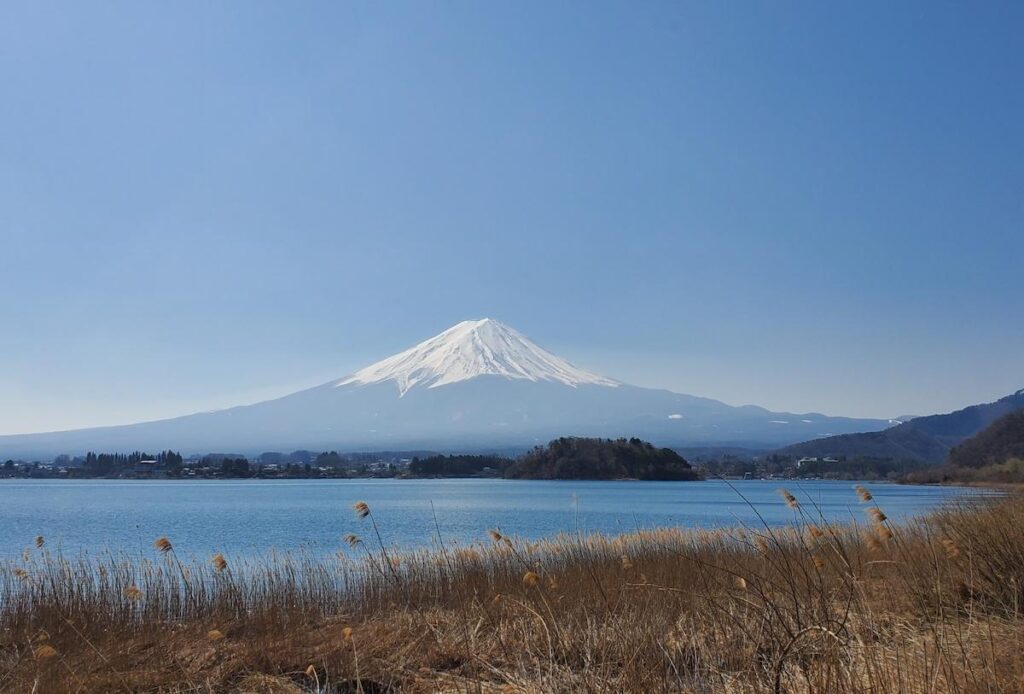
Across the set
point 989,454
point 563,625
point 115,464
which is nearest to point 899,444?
point 989,454

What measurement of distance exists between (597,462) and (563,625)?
80955 mm

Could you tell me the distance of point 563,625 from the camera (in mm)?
6039

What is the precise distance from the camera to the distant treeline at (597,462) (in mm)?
85375

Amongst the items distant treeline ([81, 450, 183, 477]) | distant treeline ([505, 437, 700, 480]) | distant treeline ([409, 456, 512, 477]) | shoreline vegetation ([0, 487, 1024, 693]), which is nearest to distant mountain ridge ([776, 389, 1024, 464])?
distant treeline ([505, 437, 700, 480])

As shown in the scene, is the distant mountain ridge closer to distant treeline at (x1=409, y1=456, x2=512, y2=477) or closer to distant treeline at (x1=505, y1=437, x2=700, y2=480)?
distant treeline at (x1=505, y1=437, x2=700, y2=480)

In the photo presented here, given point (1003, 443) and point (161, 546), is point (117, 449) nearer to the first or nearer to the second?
point (1003, 443)

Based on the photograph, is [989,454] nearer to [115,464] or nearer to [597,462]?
[597,462]

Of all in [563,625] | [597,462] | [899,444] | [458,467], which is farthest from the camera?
[899,444]

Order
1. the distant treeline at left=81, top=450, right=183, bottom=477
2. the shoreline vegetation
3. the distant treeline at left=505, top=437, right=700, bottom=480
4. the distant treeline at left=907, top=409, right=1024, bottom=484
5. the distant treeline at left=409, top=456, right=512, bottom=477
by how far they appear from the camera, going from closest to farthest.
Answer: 1. the shoreline vegetation
2. the distant treeline at left=907, top=409, right=1024, bottom=484
3. the distant treeline at left=505, top=437, right=700, bottom=480
4. the distant treeline at left=409, top=456, right=512, bottom=477
5. the distant treeline at left=81, top=450, right=183, bottom=477

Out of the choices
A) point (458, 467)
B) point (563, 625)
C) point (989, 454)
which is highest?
point (989, 454)

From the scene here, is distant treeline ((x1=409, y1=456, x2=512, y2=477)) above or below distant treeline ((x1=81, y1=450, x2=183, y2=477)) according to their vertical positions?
below

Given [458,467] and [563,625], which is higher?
[458,467]

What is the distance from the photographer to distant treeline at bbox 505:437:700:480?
3361 inches

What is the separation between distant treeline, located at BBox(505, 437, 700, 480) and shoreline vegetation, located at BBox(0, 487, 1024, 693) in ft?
248
